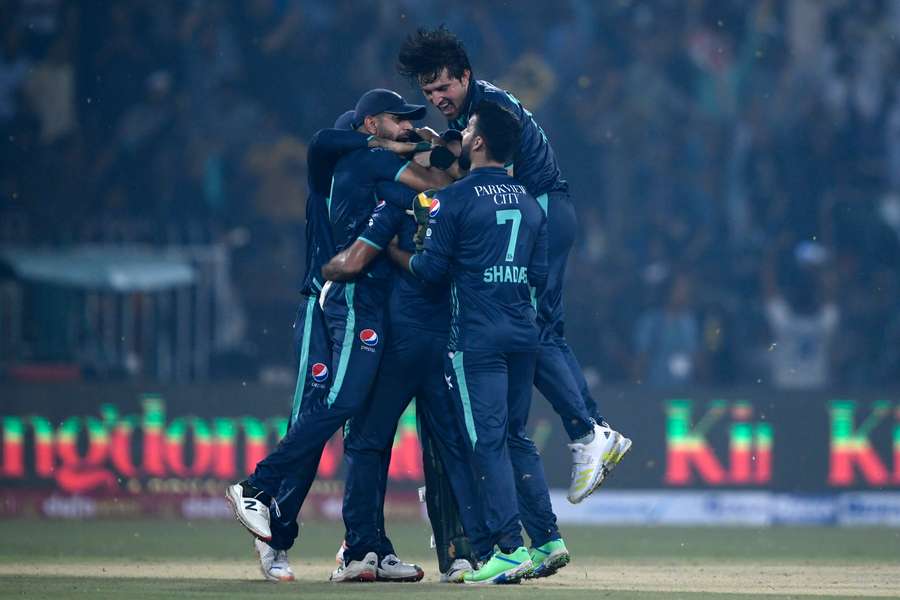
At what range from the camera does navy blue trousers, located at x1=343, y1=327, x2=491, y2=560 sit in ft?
25.7

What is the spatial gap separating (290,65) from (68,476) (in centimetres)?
464

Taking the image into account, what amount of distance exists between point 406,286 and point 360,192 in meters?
0.50

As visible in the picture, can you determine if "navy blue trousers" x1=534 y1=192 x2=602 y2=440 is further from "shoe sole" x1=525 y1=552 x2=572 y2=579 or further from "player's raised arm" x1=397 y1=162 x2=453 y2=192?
"shoe sole" x1=525 y1=552 x2=572 y2=579

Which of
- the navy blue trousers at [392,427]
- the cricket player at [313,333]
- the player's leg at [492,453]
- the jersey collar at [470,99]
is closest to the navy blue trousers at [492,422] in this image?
the player's leg at [492,453]

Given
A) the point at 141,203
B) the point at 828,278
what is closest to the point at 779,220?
the point at 828,278

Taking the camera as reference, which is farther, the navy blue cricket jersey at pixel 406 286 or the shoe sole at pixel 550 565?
the navy blue cricket jersey at pixel 406 286

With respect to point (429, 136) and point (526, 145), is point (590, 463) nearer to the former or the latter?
point (526, 145)

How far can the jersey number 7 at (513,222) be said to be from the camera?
7484 mm

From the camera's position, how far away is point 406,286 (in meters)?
7.88

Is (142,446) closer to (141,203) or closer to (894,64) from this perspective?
(141,203)

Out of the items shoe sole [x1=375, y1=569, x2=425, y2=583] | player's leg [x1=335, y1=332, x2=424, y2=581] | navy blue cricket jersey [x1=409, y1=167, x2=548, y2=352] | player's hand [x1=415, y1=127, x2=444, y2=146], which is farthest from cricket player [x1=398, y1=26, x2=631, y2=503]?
shoe sole [x1=375, y1=569, x2=425, y2=583]

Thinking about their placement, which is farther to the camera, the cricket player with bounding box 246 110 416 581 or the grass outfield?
the cricket player with bounding box 246 110 416 581

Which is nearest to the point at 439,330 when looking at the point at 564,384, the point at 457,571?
the point at 564,384

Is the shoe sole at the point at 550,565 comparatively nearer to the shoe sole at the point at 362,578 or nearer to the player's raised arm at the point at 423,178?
the shoe sole at the point at 362,578
